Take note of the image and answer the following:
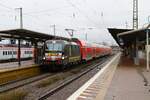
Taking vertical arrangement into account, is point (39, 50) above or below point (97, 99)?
above

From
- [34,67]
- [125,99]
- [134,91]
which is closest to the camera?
[125,99]

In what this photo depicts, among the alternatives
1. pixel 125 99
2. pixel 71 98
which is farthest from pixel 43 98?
pixel 125 99

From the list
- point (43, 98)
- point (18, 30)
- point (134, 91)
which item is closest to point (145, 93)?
point (134, 91)

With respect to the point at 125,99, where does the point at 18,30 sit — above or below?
above

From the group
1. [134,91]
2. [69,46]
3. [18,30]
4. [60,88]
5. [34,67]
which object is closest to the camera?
[134,91]

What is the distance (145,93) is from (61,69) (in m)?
14.7

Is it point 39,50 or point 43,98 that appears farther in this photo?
point 39,50

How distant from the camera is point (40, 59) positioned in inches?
1064

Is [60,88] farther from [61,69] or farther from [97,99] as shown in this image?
[61,69]

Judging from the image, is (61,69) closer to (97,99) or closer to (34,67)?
(34,67)

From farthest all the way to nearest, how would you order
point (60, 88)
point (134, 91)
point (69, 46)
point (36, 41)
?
point (36, 41)
point (69, 46)
point (60, 88)
point (134, 91)

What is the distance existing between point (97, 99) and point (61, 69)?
15.5 m

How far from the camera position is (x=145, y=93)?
1272 centimetres

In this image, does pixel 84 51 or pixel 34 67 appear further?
pixel 84 51
